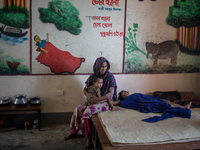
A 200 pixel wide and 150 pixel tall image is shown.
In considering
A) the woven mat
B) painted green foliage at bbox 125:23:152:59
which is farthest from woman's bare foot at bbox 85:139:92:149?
painted green foliage at bbox 125:23:152:59

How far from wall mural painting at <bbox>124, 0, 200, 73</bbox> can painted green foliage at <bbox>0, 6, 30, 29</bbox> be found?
1.98 m

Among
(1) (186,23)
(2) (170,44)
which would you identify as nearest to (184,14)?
(1) (186,23)

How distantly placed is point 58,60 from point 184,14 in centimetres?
284

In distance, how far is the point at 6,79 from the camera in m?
3.23

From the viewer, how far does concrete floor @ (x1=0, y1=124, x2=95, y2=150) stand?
103 inches

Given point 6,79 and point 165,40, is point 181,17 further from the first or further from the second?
point 6,79

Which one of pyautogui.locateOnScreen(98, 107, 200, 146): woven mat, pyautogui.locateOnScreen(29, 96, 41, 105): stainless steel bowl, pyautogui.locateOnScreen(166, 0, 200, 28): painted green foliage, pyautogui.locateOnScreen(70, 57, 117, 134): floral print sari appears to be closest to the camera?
pyautogui.locateOnScreen(98, 107, 200, 146): woven mat

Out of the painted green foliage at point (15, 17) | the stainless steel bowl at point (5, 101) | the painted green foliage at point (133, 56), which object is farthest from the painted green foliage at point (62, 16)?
the stainless steel bowl at point (5, 101)

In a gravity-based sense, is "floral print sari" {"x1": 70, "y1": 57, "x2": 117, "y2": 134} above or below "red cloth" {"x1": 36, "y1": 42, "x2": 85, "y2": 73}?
below

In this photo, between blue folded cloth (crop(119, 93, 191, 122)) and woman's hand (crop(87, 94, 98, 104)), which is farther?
woman's hand (crop(87, 94, 98, 104))

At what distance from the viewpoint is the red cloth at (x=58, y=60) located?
3.29 meters

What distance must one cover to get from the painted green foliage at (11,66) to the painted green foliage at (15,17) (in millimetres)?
565

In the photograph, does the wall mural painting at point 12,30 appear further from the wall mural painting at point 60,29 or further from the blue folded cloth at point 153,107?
the blue folded cloth at point 153,107

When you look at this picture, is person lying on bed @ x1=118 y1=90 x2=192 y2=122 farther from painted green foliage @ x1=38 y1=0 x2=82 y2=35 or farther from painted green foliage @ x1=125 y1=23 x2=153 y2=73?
painted green foliage @ x1=38 y1=0 x2=82 y2=35
